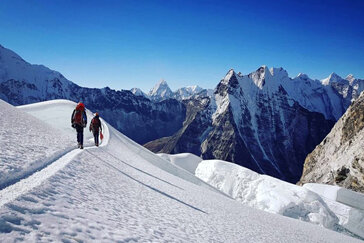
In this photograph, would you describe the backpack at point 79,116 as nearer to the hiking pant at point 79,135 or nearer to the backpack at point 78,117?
the backpack at point 78,117

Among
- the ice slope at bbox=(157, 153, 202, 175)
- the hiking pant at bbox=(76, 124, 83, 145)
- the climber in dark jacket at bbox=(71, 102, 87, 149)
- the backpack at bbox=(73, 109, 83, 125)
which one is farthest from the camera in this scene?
the ice slope at bbox=(157, 153, 202, 175)

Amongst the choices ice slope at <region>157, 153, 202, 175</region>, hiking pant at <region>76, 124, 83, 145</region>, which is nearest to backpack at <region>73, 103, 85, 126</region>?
hiking pant at <region>76, 124, 83, 145</region>

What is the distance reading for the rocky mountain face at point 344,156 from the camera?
4403 centimetres

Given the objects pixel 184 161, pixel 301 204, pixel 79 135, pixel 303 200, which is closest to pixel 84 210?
pixel 79 135

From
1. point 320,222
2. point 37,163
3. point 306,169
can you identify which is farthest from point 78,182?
point 306,169

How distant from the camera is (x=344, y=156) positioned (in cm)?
5225

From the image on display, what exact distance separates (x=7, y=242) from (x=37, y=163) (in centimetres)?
539

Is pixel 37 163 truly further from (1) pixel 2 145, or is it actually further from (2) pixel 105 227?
(2) pixel 105 227

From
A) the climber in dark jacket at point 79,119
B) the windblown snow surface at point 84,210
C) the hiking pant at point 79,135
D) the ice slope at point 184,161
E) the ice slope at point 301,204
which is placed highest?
the climber in dark jacket at point 79,119

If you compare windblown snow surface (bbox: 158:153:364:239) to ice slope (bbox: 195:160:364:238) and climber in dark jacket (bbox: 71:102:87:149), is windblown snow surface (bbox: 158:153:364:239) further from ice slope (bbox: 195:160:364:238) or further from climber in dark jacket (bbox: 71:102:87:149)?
climber in dark jacket (bbox: 71:102:87:149)

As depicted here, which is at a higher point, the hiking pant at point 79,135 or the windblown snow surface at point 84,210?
the hiking pant at point 79,135

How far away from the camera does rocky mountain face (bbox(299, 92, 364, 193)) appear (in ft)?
144

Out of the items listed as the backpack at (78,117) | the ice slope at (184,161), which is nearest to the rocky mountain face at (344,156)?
the ice slope at (184,161)

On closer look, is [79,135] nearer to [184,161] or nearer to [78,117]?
[78,117]
